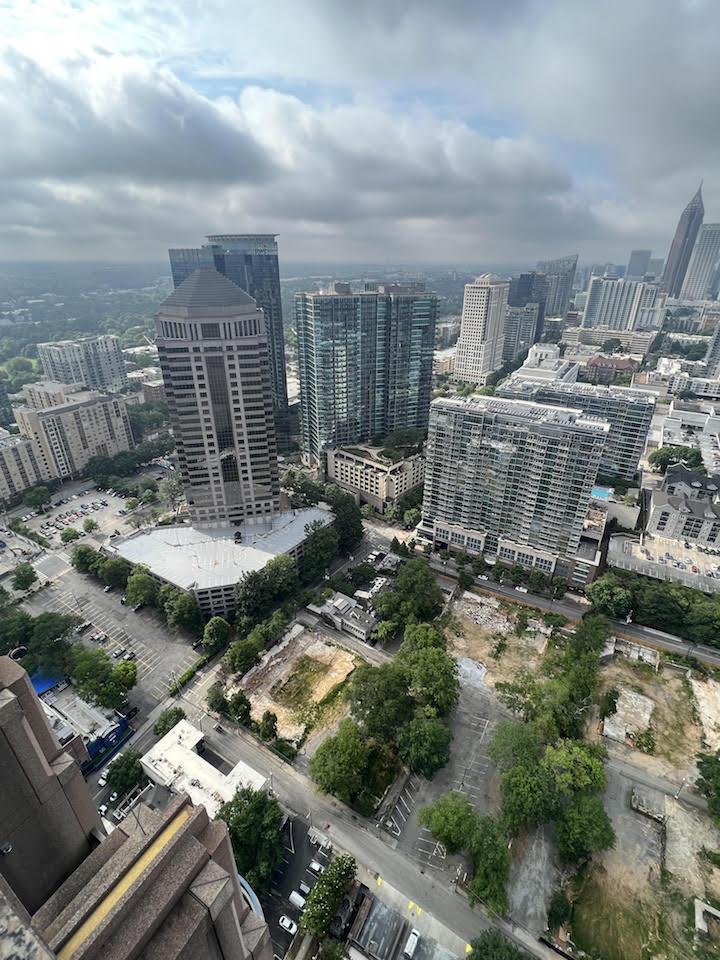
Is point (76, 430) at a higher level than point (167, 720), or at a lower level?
higher

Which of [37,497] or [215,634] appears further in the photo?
[37,497]

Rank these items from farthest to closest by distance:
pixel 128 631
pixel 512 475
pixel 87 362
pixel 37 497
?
pixel 87 362
pixel 37 497
pixel 512 475
pixel 128 631

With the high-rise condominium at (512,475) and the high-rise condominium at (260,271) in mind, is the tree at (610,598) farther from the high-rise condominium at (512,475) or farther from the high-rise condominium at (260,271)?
the high-rise condominium at (260,271)

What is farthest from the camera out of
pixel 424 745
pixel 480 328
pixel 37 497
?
pixel 480 328

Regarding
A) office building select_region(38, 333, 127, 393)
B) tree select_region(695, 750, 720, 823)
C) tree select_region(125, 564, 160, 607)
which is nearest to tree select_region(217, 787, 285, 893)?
tree select_region(125, 564, 160, 607)

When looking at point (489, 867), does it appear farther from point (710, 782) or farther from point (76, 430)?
point (76, 430)

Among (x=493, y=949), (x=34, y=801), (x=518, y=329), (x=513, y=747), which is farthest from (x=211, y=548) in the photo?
(x=518, y=329)

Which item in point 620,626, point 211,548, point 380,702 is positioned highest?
point 211,548
